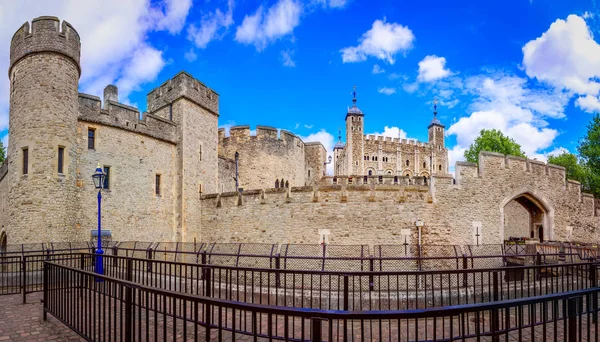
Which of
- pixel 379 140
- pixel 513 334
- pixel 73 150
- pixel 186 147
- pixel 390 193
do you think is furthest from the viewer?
pixel 379 140

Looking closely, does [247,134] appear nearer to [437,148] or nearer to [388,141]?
[388,141]

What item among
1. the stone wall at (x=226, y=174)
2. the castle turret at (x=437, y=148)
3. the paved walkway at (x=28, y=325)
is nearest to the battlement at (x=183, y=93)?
the stone wall at (x=226, y=174)

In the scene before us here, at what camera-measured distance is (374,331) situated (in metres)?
6.10

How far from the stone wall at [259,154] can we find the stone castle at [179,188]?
3.52 meters

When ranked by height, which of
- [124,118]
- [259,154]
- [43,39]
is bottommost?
[259,154]

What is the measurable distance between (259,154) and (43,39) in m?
15.8

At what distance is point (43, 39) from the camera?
1435 cm

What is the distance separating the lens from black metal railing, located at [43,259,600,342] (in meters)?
2.65

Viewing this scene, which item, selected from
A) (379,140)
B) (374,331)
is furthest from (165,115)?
(379,140)

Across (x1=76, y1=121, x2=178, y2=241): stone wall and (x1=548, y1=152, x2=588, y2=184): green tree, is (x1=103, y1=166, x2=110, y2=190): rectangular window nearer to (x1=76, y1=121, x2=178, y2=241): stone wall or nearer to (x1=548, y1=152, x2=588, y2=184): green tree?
(x1=76, y1=121, x2=178, y2=241): stone wall

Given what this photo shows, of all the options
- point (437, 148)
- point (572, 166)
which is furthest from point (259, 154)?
point (437, 148)

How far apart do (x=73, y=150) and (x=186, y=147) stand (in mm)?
6176

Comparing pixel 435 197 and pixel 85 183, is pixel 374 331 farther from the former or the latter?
pixel 85 183

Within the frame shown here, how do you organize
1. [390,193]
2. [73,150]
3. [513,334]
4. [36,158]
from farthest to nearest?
1. [390,193]
2. [73,150]
3. [36,158]
4. [513,334]
